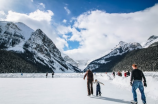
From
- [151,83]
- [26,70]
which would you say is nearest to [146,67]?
[26,70]

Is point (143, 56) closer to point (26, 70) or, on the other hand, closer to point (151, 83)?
point (26, 70)

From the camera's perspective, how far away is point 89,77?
9.69 m

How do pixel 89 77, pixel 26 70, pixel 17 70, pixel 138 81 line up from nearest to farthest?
1. pixel 138 81
2. pixel 89 77
3. pixel 17 70
4. pixel 26 70

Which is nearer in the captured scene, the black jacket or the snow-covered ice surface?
the black jacket

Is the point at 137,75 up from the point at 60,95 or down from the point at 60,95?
up

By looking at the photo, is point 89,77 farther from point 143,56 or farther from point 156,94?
point 143,56

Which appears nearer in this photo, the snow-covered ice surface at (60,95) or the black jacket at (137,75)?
the black jacket at (137,75)

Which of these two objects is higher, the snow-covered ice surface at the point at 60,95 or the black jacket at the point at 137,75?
the black jacket at the point at 137,75

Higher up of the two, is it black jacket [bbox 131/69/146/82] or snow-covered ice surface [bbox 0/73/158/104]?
black jacket [bbox 131/69/146/82]

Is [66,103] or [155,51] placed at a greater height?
[155,51]

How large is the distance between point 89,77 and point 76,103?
288 cm

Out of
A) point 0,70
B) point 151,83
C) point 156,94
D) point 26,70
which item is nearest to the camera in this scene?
point 156,94

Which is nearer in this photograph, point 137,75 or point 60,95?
point 137,75

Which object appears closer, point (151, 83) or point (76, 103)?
point (76, 103)
